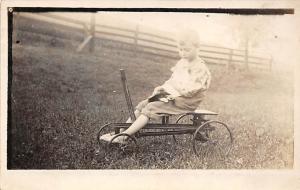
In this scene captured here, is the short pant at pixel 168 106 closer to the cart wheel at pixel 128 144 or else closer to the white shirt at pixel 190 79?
the white shirt at pixel 190 79

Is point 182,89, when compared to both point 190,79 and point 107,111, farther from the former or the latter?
point 107,111

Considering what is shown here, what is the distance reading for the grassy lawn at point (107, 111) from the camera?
218 centimetres

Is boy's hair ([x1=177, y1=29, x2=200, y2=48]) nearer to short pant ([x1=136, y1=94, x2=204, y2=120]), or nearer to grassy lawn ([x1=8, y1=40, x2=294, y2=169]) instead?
grassy lawn ([x1=8, y1=40, x2=294, y2=169])

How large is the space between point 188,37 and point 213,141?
584mm

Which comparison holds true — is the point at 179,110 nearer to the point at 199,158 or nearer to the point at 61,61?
the point at 199,158

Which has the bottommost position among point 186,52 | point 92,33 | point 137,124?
point 137,124

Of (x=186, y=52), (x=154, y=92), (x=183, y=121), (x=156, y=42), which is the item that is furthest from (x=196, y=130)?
(x=156, y=42)

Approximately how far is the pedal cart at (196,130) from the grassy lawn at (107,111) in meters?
0.03

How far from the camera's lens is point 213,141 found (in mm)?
2203

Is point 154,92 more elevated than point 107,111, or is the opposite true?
point 154,92

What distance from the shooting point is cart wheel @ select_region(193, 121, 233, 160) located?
2186 millimetres

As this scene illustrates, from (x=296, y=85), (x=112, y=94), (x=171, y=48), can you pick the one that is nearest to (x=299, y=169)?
(x=296, y=85)

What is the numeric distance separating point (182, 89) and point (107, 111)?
16.7 inches

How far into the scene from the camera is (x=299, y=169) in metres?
2.18
